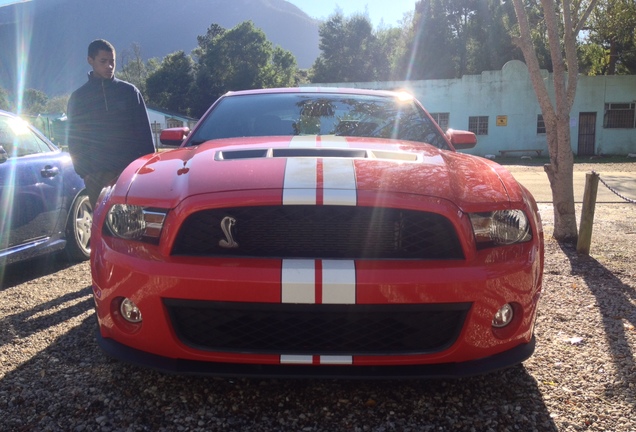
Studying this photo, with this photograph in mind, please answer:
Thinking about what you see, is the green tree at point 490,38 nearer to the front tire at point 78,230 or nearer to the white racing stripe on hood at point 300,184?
the front tire at point 78,230

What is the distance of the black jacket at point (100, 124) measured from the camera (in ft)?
13.0

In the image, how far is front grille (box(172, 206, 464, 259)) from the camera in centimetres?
211

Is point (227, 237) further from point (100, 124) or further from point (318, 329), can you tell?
point (100, 124)

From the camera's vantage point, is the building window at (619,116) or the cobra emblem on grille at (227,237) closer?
the cobra emblem on grille at (227,237)

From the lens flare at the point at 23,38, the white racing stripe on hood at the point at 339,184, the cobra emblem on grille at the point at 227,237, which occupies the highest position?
the lens flare at the point at 23,38

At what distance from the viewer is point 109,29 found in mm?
162875

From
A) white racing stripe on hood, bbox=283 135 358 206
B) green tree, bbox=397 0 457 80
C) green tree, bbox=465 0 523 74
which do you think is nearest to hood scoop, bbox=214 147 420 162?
white racing stripe on hood, bbox=283 135 358 206

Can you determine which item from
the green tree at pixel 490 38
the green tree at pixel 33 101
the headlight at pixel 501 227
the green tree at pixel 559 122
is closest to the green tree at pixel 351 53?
the green tree at pixel 490 38

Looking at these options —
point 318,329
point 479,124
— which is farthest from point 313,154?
point 479,124

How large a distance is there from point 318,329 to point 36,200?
3152 mm

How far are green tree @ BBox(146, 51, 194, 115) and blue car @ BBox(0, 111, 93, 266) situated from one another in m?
47.4

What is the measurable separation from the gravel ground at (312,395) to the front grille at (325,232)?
27.2 inches

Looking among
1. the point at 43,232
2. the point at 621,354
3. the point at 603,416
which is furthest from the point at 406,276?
the point at 43,232

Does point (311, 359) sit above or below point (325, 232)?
below
